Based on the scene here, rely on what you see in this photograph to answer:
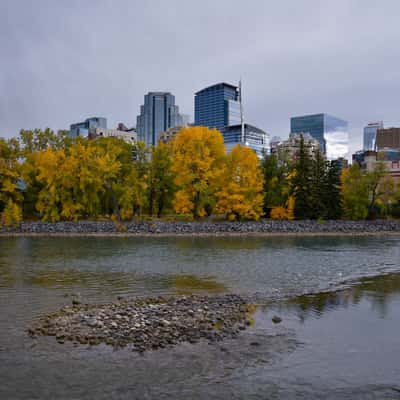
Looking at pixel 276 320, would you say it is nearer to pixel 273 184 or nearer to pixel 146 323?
A: pixel 146 323

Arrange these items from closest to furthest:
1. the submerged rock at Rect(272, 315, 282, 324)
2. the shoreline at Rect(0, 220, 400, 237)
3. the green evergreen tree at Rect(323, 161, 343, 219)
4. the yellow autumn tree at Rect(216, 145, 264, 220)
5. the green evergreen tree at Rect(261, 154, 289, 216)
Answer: the submerged rock at Rect(272, 315, 282, 324) < the shoreline at Rect(0, 220, 400, 237) < the yellow autumn tree at Rect(216, 145, 264, 220) < the green evergreen tree at Rect(323, 161, 343, 219) < the green evergreen tree at Rect(261, 154, 289, 216)

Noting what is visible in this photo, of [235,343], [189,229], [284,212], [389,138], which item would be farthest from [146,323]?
[389,138]

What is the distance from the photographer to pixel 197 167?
58.3m

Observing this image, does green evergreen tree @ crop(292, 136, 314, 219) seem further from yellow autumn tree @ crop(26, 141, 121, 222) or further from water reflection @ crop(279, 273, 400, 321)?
water reflection @ crop(279, 273, 400, 321)

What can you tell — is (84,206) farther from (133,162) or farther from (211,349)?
(211,349)

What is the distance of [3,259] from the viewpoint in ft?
98.7

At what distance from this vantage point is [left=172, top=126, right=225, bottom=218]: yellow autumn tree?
58.0m

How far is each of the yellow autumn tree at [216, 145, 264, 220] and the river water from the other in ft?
109

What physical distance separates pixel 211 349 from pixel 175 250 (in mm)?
24631

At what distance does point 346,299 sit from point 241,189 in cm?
4302

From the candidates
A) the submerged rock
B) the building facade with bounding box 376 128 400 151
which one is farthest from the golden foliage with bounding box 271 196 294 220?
the building facade with bounding box 376 128 400 151

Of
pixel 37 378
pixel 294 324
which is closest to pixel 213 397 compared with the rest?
pixel 37 378

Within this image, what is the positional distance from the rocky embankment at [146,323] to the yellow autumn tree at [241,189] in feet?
144

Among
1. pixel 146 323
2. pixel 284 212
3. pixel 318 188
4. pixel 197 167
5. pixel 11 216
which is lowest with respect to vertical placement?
pixel 146 323
